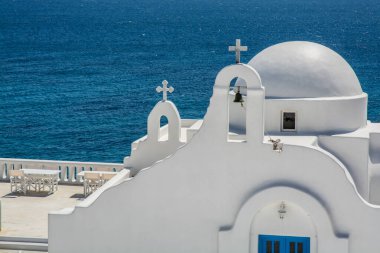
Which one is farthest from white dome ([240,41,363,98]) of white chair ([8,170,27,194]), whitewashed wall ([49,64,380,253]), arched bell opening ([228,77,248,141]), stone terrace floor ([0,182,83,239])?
white chair ([8,170,27,194])

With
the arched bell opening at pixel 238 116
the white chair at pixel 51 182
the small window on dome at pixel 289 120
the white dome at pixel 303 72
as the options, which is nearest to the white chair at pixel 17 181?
the white chair at pixel 51 182

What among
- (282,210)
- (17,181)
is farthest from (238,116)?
(17,181)

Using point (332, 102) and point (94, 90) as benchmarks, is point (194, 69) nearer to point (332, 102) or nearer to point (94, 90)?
point (94, 90)

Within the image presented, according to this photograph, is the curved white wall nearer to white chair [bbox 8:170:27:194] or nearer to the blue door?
the blue door

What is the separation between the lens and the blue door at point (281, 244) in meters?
23.7

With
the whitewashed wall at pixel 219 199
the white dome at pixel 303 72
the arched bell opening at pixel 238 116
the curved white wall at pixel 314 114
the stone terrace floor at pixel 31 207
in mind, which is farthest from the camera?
the stone terrace floor at pixel 31 207

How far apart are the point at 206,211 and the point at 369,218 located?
4.37 m

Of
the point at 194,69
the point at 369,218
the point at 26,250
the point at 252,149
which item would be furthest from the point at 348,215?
the point at 194,69

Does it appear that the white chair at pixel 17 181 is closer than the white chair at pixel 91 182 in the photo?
No

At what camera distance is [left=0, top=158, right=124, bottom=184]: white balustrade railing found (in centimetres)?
A: 3384

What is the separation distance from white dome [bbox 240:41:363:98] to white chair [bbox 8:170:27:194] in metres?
10.5

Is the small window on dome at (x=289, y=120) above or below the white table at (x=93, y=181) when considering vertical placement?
above

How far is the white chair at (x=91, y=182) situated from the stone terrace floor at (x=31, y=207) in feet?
1.07

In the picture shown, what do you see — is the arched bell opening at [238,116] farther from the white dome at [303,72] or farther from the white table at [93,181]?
the white table at [93,181]
